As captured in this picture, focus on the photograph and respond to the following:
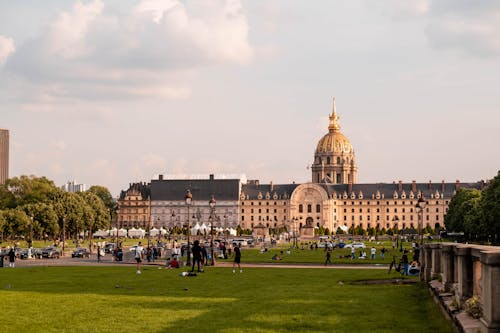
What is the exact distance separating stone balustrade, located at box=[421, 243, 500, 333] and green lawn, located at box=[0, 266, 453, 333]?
87cm

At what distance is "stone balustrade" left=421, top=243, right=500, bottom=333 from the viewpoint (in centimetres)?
1464

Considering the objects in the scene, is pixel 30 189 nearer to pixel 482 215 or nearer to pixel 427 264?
pixel 482 215

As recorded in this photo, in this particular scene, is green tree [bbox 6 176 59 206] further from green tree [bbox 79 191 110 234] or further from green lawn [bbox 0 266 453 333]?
green lawn [bbox 0 266 453 333]

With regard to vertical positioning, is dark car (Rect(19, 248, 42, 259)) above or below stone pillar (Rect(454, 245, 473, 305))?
below

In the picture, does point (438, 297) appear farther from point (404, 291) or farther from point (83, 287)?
point (83, 287)

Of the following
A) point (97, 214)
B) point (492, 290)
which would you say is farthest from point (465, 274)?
point (97, 214)

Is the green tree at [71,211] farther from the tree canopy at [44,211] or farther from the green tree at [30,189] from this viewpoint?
A: the green tree at [30,189]

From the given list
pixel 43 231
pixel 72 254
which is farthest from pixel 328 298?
pixel 43 231

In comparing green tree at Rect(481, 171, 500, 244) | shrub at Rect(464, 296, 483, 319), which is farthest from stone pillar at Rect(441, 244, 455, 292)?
green tree at Rect(481, 171, 500, 244)

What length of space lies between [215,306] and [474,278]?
8906mm

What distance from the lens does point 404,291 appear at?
30.1 metres

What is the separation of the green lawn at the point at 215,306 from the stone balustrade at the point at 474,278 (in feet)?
2.85

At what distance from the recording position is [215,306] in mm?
24734

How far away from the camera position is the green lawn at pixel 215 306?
66.2 ft
